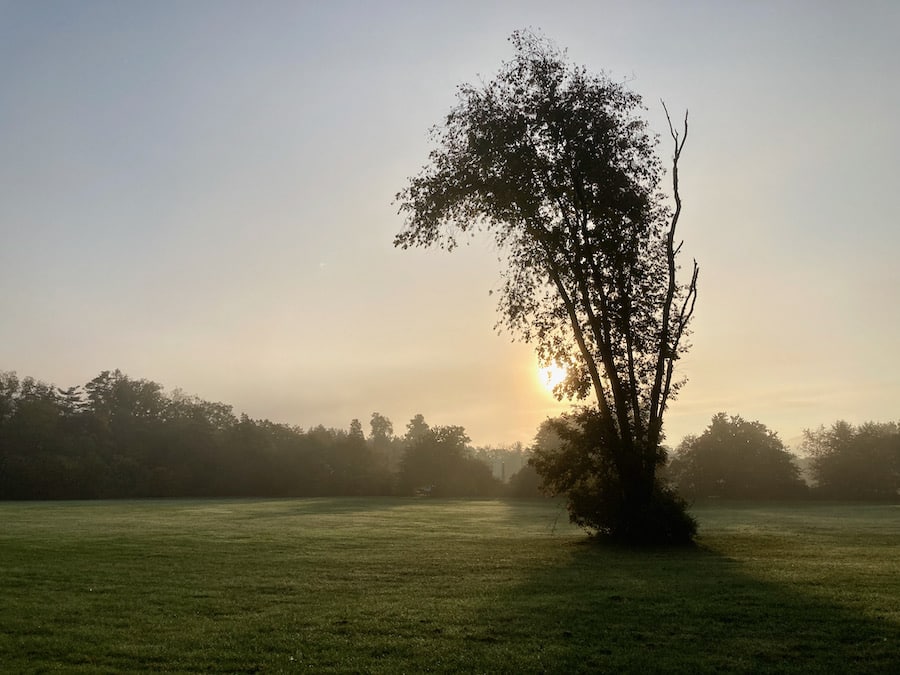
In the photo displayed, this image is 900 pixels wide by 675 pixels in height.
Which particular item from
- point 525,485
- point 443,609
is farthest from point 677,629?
point 525,485

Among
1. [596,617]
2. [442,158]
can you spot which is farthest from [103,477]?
[596,617]

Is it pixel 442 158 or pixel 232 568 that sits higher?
pixel 442 158

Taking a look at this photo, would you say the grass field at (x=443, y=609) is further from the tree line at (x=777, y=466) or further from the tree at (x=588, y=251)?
the tree line at (x=777, y=466)

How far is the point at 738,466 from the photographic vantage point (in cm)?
8800

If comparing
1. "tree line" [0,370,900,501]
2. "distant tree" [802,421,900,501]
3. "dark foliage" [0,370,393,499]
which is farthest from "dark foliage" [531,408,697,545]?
"dark foliage" [0,370,393,499]

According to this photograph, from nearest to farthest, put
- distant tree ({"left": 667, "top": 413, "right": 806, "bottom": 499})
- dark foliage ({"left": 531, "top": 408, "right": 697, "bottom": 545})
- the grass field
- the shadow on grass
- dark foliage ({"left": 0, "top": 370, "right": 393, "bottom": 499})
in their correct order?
1. the shadow on grass
2. the grass field
3. dark foliage ({"left": 531, "top": 408, "right": 697, "bottom": 545})
4. distant tree ({"left": 667, "top": 413, "right": 806, "bottom": 499})
5. dark foliage ({"left": 0, "top": 370, "right": 393, "bottom": 499})

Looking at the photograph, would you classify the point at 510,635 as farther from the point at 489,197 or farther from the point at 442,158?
the point at 442,158

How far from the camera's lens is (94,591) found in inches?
536

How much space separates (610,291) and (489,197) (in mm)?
5935

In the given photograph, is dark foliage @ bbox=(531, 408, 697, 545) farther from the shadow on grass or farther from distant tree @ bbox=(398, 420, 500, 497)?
distant tree @ bbox=(398, 420, 500, 497)

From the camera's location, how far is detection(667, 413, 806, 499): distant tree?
8638 centimetres

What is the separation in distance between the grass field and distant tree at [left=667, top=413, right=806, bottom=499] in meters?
70.4

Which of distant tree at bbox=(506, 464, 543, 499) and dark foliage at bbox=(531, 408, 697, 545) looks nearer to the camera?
dark foliage at bbox=(531, 408, 697, 545)

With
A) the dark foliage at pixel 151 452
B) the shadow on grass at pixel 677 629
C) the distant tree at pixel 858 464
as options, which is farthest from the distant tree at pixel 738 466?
the shadow on grass at pixel 677 629
